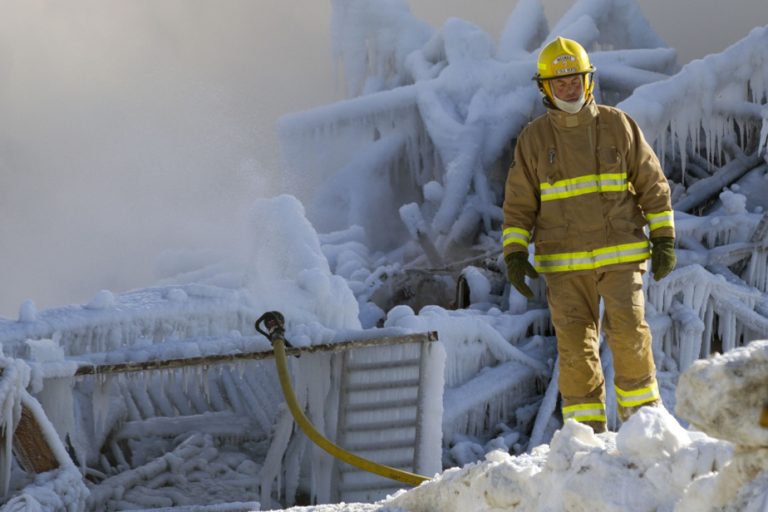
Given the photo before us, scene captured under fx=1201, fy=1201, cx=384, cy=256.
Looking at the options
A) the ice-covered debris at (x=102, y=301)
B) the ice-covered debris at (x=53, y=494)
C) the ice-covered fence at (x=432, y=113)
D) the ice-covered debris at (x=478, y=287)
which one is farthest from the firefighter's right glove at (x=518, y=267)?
the ice-covered fence at (x=432, y=113)

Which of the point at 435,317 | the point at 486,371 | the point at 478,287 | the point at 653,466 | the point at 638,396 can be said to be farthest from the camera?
the point at 478,287

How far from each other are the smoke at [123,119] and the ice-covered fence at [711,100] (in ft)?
23.3

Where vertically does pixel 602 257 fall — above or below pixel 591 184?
below

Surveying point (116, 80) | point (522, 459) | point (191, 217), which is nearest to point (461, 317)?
point (522, 459)

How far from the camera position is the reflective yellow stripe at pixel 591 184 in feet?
13.8

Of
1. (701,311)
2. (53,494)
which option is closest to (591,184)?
(53,494)

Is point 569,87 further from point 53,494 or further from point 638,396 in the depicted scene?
point 53,494

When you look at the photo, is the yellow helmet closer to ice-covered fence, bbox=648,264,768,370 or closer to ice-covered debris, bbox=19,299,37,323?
ice-covered debris, bbox=19,299,37,323

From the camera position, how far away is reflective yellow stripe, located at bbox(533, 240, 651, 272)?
4.20m

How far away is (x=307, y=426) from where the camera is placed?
5391 mm

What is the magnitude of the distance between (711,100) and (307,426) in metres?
6.97

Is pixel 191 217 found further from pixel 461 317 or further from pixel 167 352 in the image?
pixel 167 352

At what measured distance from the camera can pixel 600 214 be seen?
4.22 metres

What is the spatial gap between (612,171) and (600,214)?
156mm
